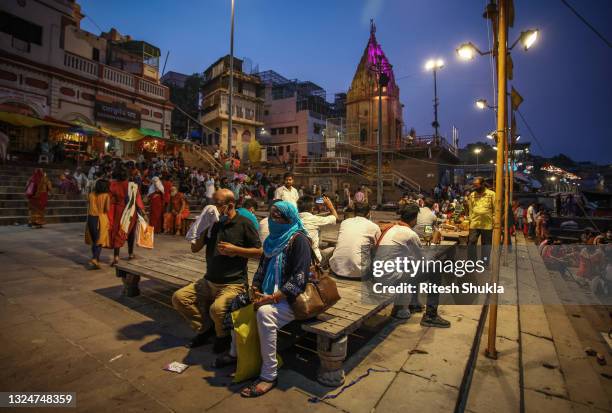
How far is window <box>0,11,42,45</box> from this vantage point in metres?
16.3

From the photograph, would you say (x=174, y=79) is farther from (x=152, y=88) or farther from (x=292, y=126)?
(x=152, y=88)

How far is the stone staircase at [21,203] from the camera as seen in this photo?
10711 mm

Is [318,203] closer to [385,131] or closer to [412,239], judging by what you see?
[412,239]

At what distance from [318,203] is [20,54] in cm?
1978

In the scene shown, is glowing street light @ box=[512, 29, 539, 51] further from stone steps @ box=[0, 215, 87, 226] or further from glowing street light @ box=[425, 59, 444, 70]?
stone steps @ box=[0, 215, 87, 226]

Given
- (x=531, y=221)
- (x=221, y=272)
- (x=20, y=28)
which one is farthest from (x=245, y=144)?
(x=221, y=272)

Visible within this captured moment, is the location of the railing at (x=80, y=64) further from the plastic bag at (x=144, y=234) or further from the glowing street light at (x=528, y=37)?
the glowing street light at (x=528, y=37)

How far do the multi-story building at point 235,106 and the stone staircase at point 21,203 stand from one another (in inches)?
854

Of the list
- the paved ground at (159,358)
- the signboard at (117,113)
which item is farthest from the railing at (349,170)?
the paved ground at (159,358)

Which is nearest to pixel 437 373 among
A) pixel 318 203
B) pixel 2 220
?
pixel 318 203

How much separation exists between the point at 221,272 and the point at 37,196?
10014mm

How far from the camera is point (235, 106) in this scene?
3522 cm

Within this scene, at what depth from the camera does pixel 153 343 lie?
334cm

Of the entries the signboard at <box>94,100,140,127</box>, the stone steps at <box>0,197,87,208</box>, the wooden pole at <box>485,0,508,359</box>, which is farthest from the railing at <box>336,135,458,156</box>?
the wooden pole at <box>485,0,508,359</box>
